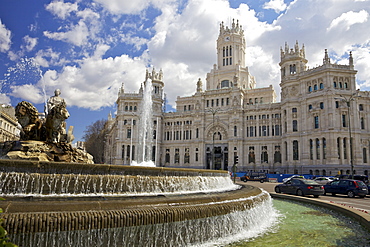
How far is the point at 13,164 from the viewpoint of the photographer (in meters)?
8.47

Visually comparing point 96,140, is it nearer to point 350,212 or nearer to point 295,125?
point 295,125

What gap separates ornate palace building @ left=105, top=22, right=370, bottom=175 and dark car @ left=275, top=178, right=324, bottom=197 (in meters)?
22.4

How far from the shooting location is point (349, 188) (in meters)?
21.9

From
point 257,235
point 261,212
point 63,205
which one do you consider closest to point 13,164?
point 63,205

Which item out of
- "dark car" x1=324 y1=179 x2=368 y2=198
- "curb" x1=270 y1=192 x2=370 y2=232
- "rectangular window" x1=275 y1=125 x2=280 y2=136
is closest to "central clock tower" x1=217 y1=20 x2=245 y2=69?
"rectangular window" x1=275 y1=125 x2=280 y2=136

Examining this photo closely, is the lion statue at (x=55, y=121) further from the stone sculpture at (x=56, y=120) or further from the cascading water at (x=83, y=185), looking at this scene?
the cascading water at (x=83, y=185)

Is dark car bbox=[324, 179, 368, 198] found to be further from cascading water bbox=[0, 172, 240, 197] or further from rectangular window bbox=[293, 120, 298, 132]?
rectangular window bbox=[293, 120, 298, 132]

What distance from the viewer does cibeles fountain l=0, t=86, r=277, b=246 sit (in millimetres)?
5762

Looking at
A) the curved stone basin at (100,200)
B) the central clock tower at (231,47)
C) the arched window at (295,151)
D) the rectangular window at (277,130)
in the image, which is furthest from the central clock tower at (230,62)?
the curved stone basin at (100,200)

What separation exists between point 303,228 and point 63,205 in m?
8.79

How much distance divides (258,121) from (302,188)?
4544 centimetres

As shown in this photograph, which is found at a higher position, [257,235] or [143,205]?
[143,205]

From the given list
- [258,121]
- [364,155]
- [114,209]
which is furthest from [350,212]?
[258,121]

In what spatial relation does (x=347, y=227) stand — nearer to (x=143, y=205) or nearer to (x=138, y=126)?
(x=143, y=205)
